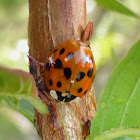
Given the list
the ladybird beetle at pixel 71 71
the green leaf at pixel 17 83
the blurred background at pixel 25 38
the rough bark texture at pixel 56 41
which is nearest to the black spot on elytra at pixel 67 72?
the ladybird beetle at pixel 71 71

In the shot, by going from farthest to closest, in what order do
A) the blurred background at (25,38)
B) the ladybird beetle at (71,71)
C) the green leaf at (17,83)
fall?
the blurred background at (25,38) → the ladybird beetle at (71,71) → the green leaf at (17,83)

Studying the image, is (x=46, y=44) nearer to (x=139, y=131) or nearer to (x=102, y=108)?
(x=102, y=108)

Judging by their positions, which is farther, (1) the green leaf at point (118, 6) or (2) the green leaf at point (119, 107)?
(1) the green leaf at point (118, 6)

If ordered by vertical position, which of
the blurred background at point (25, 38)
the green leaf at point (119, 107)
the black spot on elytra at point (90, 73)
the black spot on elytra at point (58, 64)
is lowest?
the green leaf at point (119, 107)

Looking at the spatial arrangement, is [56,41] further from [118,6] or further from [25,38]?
[25,38]

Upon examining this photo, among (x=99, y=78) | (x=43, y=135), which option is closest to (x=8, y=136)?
(x=99, y=78)

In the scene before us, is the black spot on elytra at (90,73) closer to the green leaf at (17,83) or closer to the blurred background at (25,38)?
the green leaf at (17,83)
